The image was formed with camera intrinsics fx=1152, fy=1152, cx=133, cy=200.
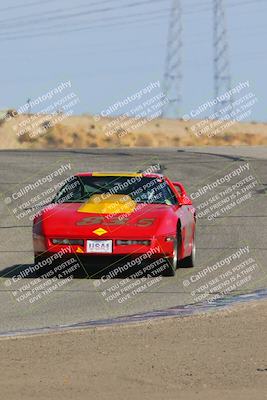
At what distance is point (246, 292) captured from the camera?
13.4 m

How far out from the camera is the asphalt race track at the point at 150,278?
12.3 meters

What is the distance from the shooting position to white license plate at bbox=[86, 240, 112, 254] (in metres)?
14.7

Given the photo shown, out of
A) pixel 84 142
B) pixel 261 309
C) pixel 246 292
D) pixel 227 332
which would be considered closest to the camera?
pixel 227 332

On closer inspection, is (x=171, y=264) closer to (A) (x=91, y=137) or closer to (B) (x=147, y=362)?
(B) (x=147, y=362)

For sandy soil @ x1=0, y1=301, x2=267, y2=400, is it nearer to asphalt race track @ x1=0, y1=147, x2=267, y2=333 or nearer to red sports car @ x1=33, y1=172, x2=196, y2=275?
asphalt race track @ x1=0, y1=147, x2=267, y2=333

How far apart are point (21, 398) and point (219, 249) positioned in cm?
1100

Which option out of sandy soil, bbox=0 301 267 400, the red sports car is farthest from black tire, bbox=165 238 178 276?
sandy soil, bbox=0 301 267 400

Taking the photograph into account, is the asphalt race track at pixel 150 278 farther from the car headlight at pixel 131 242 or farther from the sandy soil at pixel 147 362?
the sandy soil at pixel 147 362

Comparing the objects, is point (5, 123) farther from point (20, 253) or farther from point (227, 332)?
point (227, 332)

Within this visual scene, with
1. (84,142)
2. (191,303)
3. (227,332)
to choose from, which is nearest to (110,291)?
(191,303)

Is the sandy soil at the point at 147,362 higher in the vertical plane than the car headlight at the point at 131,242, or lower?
higher

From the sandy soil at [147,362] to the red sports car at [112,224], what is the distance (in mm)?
3719

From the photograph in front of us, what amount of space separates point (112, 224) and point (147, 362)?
20.2 ft

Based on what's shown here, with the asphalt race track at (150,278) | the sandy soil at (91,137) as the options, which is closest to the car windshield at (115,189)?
the asphalt race track at (150,278)
